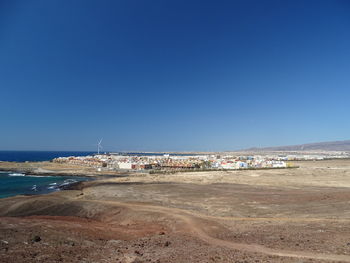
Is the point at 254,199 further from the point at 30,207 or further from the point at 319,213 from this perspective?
the point at 30,207

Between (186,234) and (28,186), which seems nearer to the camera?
(186,234)

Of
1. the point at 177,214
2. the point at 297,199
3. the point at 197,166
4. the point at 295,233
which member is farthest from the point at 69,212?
the point at 197,166

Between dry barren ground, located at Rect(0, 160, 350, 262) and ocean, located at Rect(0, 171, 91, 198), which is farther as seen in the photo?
ocean, located at Rect(0, 171, 91, 198)

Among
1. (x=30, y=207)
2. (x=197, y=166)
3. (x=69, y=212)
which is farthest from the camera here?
(x=197, y=166)

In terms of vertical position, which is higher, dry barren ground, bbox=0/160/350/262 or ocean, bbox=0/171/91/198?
dry barren ground, bbox=0/160/350/262

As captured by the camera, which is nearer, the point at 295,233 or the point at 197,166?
the point at 295,233

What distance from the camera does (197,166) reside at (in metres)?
102

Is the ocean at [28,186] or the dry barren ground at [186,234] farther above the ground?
the dry barren ground at [186,234]

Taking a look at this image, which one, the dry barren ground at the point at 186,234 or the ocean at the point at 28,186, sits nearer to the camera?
the dry barren ground at the point at 186,234

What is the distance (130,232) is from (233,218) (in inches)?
383

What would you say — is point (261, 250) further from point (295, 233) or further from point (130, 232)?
point (130, 232)

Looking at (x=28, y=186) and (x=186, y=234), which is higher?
(x=186, y=234)

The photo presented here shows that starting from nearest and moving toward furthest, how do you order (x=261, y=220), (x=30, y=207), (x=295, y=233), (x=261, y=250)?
1. (x=261, y=250)
2. (x=295, y=233)
3. (x=261, y=220)
4. (x=30, y=207)

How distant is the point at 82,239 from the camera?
13.9 metres
